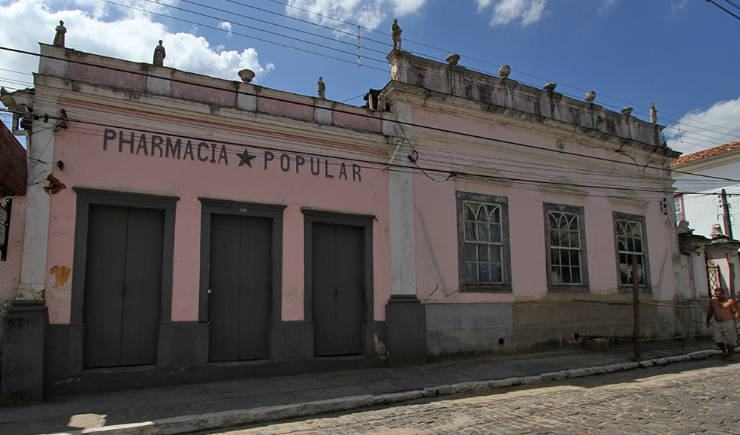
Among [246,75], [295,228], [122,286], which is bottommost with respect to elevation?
[122,286]

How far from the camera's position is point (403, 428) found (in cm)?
500

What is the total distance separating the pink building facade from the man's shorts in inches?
75.6

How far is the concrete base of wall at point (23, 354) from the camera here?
227 inches

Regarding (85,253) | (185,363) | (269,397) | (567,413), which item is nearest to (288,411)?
(269,397)

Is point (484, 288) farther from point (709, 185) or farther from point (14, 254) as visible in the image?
point (709, 185)

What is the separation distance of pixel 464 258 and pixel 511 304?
4.76 ft

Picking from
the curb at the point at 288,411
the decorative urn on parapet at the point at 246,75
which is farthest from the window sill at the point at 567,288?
the decorative urn on parapet at the point at 246,75

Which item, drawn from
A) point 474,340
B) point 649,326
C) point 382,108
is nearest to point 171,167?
point 382,108

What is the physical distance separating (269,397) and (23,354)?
3.12 metres

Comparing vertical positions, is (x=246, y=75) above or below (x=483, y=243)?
above

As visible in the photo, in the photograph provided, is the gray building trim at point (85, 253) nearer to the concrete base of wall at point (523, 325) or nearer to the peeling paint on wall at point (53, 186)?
the peeling paint on wall at point (53, 186)

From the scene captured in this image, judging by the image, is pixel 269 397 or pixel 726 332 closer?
pixel 269 397

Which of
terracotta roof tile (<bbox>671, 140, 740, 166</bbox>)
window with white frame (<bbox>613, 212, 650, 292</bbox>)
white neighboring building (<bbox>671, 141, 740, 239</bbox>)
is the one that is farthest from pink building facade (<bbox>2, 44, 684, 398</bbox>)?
terracotta roof tile (<bbox>671, 140, 740, 166</bbox>)

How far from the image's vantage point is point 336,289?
823 cm
